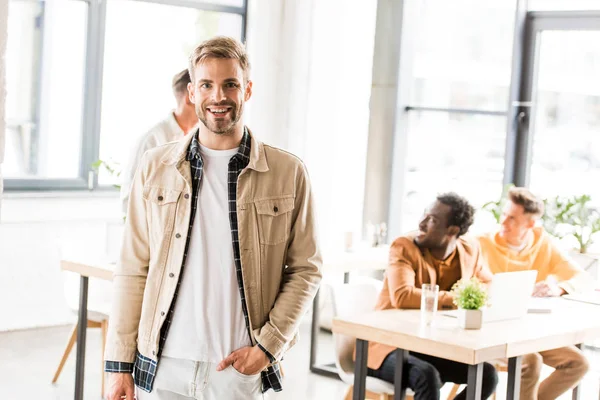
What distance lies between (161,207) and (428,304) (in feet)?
5.61

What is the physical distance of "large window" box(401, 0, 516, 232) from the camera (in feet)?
22.6

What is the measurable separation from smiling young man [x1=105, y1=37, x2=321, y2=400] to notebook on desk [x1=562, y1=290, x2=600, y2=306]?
2.65m

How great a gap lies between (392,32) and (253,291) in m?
5.25

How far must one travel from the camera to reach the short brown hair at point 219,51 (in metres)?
2.21

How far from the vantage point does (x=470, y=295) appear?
12.1ft

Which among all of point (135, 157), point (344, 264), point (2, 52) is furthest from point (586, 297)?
point (2, 52)

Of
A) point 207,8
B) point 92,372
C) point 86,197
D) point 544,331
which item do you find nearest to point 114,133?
point 86,197

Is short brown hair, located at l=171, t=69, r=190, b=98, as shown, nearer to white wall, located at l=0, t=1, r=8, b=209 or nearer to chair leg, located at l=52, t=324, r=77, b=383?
chair leg, located at l=52, t=324, r=77, b=383

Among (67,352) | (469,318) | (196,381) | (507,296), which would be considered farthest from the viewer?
(67,352)

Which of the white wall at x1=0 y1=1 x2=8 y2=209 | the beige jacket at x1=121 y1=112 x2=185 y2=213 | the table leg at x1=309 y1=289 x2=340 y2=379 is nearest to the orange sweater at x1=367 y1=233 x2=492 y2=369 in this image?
the beige jacket at x1=121 y1=112 x2=185 y2=213

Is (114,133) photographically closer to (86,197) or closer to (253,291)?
(86,197)

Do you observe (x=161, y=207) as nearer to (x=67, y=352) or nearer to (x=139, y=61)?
(x=67, y=352)

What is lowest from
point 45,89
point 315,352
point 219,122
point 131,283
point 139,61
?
point 315,352

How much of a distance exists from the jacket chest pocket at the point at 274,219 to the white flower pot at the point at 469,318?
5.06 ft
